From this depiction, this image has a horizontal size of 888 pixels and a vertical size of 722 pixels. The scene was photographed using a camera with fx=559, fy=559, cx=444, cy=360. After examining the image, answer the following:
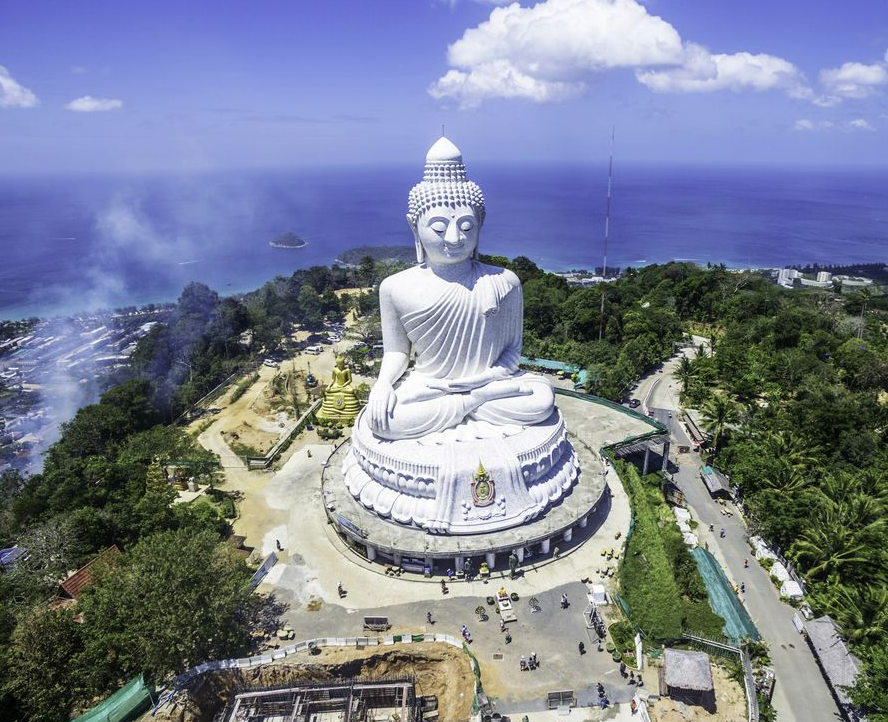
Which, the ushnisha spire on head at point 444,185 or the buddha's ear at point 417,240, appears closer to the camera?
the ushnisha spire on head at point 444,185

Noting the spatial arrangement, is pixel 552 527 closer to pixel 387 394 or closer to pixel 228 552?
pixel 387 394

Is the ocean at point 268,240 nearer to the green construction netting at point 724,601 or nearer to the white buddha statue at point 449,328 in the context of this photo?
the white buddha statue at point 449,328

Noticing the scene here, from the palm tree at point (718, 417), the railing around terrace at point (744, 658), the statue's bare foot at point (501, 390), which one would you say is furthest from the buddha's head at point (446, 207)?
the palm tree at point (718, 417)

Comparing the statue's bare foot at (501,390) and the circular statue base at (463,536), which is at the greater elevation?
the statue's bare foot at (501,390)

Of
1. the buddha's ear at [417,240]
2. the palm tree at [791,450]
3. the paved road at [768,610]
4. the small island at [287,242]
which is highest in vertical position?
the buddha's ear at [417,240]

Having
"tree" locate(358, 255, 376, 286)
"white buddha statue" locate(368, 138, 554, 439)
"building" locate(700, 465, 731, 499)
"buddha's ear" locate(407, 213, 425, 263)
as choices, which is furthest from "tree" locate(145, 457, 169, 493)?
"tree" locate(358, 255, 376, 286)

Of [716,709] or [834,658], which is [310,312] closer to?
[716,709]
